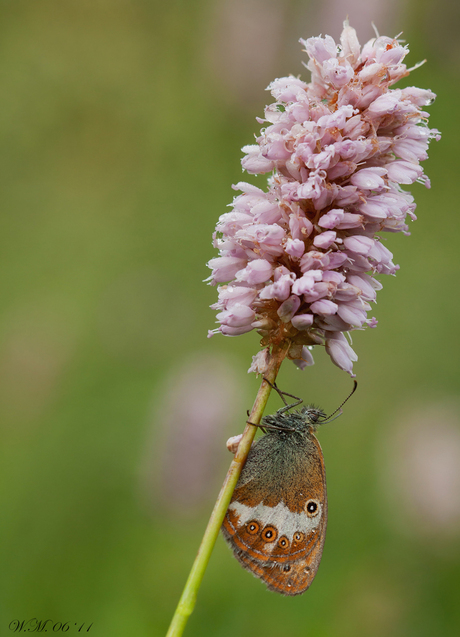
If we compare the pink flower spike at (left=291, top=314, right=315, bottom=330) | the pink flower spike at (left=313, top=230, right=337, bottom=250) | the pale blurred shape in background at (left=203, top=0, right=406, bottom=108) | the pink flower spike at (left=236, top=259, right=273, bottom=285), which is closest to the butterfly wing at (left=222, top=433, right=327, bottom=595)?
the pink flower spike at (left=291, top=314, right=315, bottom=330)

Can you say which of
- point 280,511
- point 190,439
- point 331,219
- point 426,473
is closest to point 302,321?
point 331,219

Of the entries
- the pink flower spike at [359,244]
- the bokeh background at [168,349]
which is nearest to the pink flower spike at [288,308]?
the pink flower spike at [359,244]

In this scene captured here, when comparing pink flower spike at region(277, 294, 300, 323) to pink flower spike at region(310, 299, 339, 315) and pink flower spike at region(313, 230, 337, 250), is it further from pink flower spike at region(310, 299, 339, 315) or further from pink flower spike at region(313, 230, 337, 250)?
pink flower spike at region(313, 230, 337, 250)

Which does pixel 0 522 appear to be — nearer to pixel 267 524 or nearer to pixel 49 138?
pixel 267 524

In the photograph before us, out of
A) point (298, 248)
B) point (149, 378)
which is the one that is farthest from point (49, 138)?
point (298, 248)

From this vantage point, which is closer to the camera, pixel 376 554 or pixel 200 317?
pixel 376 554

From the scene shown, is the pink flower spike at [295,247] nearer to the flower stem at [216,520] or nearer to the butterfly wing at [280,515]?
the flower stem at [216,520]

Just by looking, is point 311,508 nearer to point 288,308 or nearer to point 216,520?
point 216,520
